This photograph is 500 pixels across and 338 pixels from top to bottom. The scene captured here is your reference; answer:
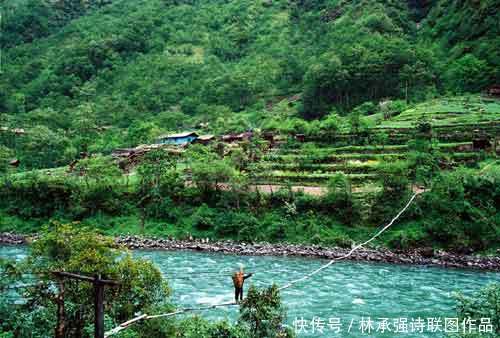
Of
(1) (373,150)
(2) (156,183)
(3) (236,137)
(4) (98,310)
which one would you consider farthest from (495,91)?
(4) (98,310)

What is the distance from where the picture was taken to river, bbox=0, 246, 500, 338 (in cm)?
1259

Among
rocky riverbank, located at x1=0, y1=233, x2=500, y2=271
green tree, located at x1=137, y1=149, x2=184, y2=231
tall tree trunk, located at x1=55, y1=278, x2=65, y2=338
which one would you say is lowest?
rocky riverbank, located at x1=0, y1=233, x2=500, y2=271

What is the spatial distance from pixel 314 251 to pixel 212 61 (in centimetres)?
5883

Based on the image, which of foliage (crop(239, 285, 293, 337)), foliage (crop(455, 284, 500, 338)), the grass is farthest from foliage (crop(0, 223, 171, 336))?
the grass

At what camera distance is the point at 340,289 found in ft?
52.4

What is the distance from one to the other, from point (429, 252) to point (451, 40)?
154ft

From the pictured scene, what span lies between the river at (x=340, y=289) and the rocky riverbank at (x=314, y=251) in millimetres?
814

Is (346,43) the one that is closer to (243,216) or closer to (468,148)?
(468,148)

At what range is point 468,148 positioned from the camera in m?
28.7

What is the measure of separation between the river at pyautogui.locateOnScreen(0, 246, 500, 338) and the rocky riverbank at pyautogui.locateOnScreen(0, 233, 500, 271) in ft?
2.67

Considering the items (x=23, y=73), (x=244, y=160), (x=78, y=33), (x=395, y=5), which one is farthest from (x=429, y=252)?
(x=78, y=33)

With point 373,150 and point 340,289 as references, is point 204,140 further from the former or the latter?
point 340,289

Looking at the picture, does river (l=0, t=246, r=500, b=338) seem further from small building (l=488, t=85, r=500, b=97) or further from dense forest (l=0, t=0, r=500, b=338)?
small building (l=488, t=85, r=500, b=97)

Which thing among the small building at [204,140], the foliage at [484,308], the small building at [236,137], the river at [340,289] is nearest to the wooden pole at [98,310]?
the river at [340,289]
